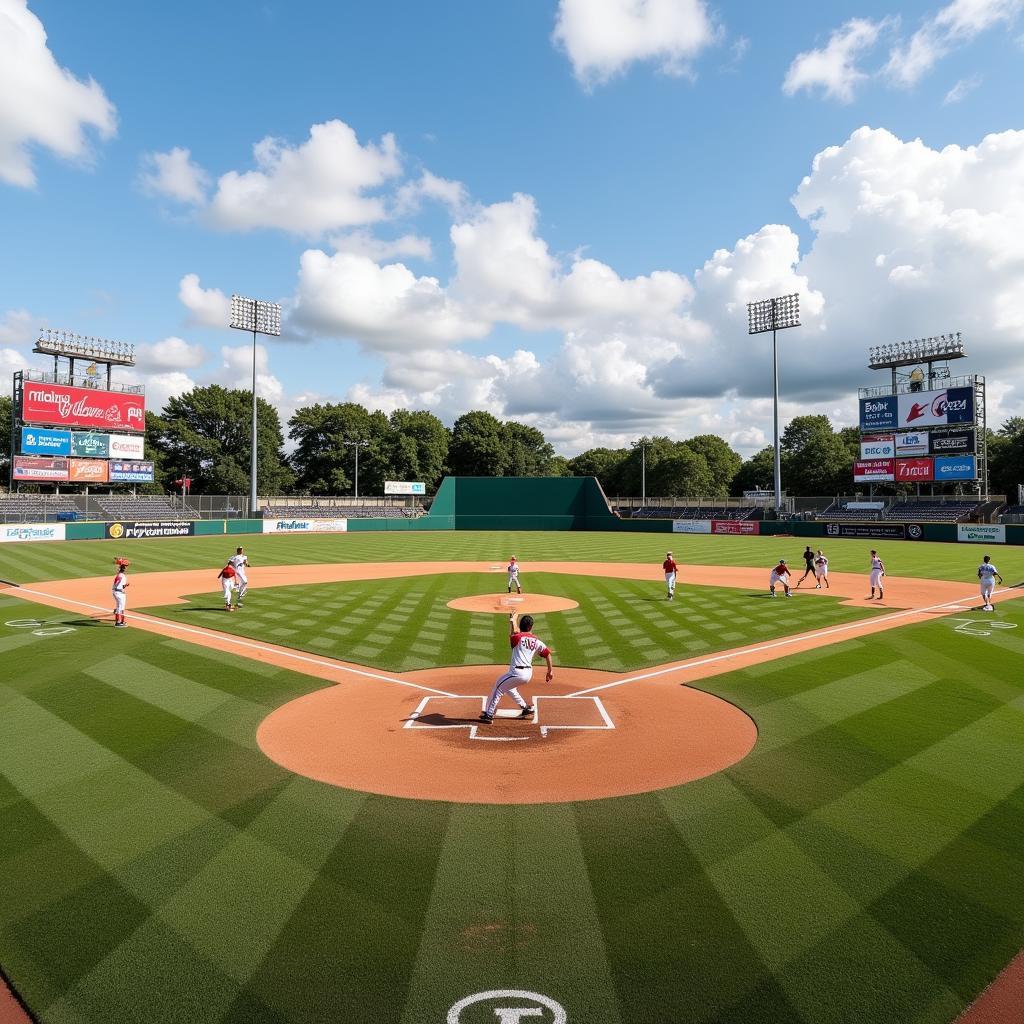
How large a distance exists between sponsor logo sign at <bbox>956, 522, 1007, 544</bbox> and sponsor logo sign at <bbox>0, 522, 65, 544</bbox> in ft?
220

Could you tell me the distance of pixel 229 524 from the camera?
6000cm

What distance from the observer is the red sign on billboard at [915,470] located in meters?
60.4

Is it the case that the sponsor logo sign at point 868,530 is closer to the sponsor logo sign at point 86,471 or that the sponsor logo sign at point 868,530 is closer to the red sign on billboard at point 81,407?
the red sign on billboard at point 81,407

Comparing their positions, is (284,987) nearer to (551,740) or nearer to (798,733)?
(551,740)

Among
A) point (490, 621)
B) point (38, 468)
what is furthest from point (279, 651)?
point (38, 468)

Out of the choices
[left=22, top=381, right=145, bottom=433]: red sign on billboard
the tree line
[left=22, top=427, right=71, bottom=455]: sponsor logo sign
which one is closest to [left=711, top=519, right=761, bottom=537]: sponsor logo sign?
the tree line

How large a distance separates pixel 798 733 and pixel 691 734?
1627 millimetres

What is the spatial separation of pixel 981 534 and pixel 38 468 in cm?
7778

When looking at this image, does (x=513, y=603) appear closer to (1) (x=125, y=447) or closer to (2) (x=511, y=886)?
(2) (x=511, y=886)

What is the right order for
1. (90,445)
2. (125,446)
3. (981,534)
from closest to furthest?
(981,534) < (90,445) < (125,446)

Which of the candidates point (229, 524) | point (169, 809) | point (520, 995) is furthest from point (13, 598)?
point (229, 524)

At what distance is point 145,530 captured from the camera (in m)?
52.9

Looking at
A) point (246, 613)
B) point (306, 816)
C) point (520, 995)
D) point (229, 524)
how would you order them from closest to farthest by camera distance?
1. point (520, 995)
2. point (306, 816)
3. point (246, 613)
4. point (229, 524)

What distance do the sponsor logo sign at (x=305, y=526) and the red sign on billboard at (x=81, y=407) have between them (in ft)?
58.3
